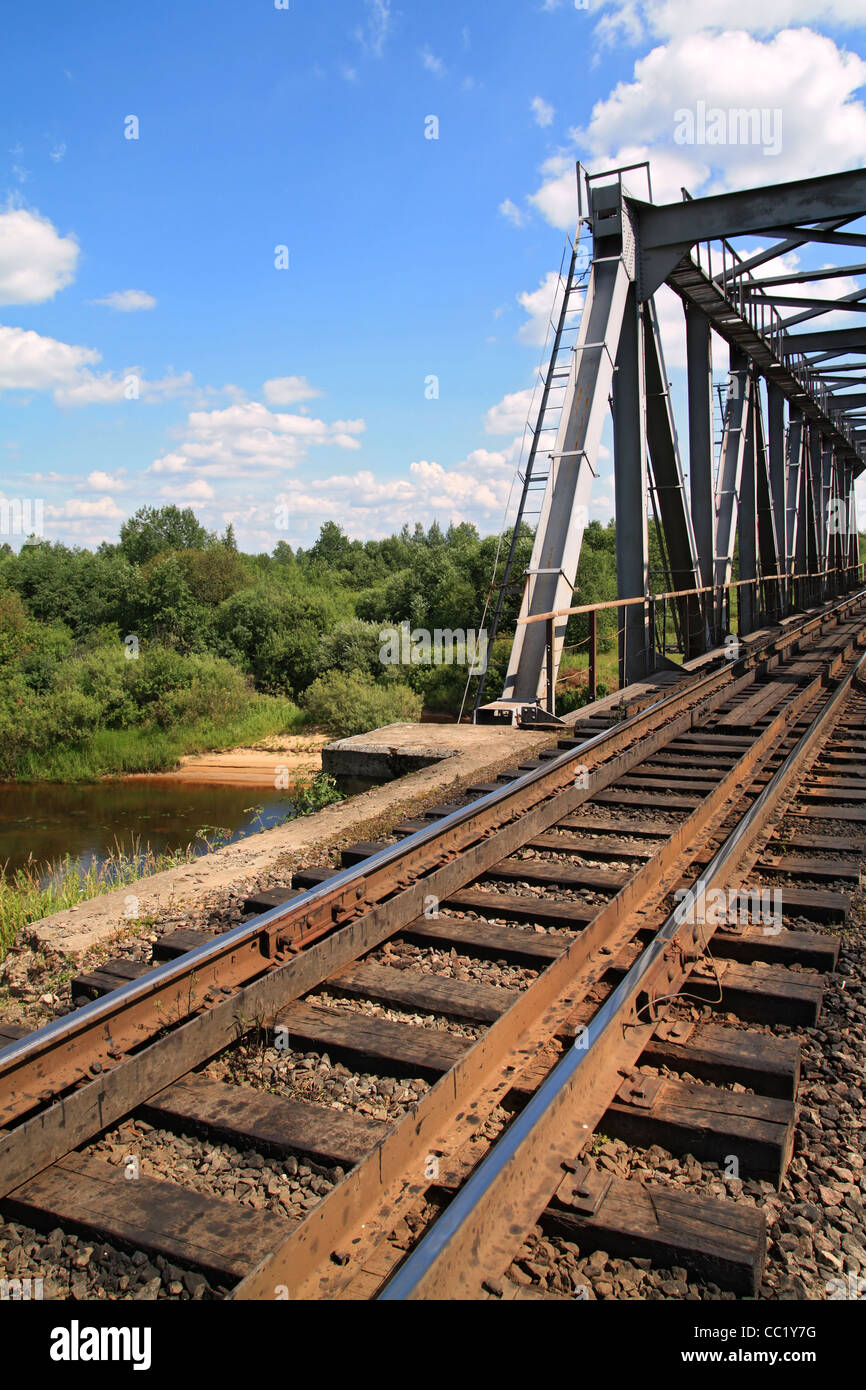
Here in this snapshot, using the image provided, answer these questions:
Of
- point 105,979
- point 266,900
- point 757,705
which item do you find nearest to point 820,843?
point 266,900

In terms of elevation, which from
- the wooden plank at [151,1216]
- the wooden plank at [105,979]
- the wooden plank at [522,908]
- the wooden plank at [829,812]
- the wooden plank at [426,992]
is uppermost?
the wooden plank at [829,812]

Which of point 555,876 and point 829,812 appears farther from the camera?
point 829,812

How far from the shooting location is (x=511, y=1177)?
2.24 m

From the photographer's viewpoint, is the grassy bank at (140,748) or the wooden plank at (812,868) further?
the grassy bank at (140,748)

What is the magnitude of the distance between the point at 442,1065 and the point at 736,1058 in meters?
0.95

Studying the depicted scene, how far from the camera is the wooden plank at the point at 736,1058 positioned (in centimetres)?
284

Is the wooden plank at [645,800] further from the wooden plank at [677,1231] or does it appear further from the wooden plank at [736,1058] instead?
the wooden plank at [677,1231]

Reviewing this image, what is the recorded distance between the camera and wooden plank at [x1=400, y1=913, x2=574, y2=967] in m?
3.69

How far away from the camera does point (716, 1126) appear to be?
2.58 m

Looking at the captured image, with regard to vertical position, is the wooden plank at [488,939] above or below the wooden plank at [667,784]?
below

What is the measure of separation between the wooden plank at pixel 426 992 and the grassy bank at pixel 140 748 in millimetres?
28820

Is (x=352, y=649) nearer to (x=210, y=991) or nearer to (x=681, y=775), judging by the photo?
(x=681, y=775)

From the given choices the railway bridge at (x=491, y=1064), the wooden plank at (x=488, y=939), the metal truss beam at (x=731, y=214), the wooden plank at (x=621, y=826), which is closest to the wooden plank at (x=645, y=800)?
the railway bridge at (x=491, y=1064)

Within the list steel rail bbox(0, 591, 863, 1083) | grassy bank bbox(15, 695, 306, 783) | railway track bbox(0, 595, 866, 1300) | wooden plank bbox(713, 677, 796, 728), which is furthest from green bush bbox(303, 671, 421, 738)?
railway track bbox(0, 595, 866, 1300)
